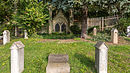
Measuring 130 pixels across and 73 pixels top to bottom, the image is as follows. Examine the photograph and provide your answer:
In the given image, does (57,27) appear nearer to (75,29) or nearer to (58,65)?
(75,29)

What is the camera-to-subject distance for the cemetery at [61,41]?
3807 mm

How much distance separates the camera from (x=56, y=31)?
2225 cm

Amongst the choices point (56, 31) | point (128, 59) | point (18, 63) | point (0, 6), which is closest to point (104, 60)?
point (128, 59)

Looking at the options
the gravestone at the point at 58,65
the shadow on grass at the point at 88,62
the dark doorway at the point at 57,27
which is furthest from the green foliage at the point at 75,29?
the gravestone at the point at 58,65

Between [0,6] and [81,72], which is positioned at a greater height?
[0,6]

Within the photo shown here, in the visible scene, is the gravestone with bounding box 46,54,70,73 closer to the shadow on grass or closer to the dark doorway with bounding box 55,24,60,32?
the shadow on grass

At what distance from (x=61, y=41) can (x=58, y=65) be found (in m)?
4.99

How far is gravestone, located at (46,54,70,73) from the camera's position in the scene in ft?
11.7

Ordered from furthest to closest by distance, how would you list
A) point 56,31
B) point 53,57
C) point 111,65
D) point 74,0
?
point 56,31 < point 74,0 < point 111,65 < point 53,57

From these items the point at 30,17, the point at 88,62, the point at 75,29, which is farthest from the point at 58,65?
the point at 75,29

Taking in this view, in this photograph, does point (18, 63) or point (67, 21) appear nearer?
point (18, 63)

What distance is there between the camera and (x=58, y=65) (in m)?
3.78

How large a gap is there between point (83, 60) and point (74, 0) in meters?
5.78

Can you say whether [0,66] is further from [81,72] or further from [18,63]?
[81,72]
